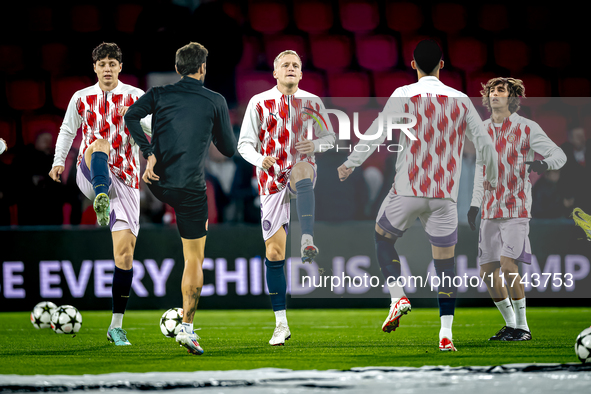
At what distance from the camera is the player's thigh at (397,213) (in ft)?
16.3

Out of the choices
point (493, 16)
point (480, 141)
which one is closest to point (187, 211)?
point (480, 141)

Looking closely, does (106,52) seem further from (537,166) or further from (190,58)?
(537,166)

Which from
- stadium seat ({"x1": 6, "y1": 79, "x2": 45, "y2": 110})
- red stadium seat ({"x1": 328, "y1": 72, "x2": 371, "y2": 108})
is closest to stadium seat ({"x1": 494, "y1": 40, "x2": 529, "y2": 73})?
red stadium seat ({"x1": 328, "y1": 72, "x2": 371, "y2": 108})

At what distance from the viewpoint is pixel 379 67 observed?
385 inches

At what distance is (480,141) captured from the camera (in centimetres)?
509

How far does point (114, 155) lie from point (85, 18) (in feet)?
16.2

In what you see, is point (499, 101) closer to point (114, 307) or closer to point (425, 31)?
point (114, 307)

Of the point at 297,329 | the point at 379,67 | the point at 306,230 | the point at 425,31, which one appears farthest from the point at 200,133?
the point at 425,31

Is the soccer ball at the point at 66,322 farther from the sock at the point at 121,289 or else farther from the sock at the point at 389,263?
the sock at the point at 389,263

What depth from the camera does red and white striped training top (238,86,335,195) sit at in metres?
5.31

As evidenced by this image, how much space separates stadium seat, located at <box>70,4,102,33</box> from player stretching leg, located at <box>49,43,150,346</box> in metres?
4.34

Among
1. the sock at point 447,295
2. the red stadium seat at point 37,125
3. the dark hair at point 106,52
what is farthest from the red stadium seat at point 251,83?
the sock at point 447,295

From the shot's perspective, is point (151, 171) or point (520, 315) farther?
point (520, 315)

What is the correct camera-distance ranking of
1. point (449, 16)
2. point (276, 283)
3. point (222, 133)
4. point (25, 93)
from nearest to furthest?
point (222, 133)
point (276, 283)
point (25, 93)
point (449, 16)
